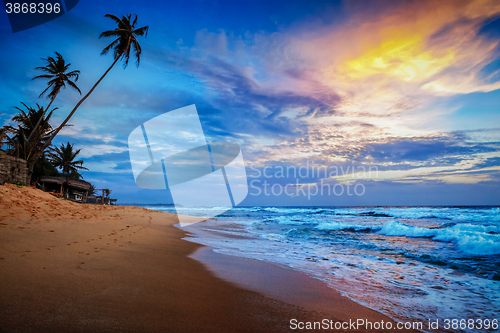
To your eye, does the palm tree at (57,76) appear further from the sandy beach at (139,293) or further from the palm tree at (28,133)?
the sandy beach at (139,293)

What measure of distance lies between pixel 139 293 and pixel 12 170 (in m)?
16.6

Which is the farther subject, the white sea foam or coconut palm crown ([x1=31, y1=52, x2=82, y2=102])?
coconut palm crown ([x1=31, y1=52, x2=82, y2=102])

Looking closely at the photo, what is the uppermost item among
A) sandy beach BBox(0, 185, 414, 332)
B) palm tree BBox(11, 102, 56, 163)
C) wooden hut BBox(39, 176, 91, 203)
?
palm tree BBox(11, 102, 56, 163)

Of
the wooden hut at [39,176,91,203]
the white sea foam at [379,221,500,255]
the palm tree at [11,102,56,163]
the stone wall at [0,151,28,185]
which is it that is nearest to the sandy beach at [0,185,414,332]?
the white sea foam at [379,221,500,255]

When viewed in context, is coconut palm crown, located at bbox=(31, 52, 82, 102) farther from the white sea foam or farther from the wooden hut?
the white sea foam

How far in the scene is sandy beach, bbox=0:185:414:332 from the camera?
227cm

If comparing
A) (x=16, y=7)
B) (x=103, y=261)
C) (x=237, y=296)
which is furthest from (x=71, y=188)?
(x=237, y=296)

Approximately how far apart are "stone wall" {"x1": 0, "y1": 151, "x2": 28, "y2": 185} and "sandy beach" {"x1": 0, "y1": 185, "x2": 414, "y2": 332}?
11.3 m

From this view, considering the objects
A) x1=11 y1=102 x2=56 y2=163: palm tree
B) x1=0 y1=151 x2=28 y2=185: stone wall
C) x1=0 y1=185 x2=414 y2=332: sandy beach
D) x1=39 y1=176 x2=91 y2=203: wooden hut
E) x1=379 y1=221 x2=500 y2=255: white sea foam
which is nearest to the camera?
x1=0 y1=185 x2=414 y2=332: sandy beach

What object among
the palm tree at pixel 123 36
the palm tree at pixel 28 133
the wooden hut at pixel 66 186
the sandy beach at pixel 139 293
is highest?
the palm tree at pixel 123 36

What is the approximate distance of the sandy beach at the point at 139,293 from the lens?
7.45 feet

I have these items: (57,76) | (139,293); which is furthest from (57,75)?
(139,293)

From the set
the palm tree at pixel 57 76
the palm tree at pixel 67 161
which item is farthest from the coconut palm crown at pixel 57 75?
the palm tree at pixel 67 161

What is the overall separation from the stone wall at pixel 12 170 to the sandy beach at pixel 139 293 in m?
11.3
